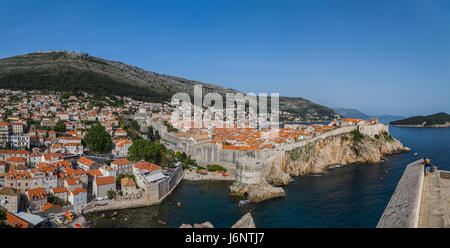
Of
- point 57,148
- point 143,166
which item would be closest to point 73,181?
point 143,166

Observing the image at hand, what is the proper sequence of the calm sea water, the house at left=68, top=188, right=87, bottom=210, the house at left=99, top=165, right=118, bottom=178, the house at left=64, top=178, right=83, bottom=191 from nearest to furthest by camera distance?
1. the calm sea water
2. the house at left=68, top=188, right=87, bottom=210
3. the house at left=64, top=178, right=83, bottom=191
4. the house at left=99, top=165, right=118, bottom=178

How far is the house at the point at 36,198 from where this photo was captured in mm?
11898

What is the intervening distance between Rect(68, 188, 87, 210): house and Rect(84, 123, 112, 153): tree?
814cm

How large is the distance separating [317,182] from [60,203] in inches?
607

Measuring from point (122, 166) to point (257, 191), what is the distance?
28.0ft

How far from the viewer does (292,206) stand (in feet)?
46.3

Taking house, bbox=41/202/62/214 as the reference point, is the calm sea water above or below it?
below

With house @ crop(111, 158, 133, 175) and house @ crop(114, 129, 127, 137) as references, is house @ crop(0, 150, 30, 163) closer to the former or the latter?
house @ crop(111, 158, 133, 175)

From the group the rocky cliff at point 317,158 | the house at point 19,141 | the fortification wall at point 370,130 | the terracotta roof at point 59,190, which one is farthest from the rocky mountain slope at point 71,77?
the fortification wall at point 370,130

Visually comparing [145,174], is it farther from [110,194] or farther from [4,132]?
[4,132]

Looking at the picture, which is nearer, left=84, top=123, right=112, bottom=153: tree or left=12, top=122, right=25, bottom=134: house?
left=12, top=122, right=25, bottom=134: house

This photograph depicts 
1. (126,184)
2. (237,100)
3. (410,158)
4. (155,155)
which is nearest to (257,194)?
(126,184)

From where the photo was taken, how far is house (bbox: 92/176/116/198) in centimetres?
→ 1411

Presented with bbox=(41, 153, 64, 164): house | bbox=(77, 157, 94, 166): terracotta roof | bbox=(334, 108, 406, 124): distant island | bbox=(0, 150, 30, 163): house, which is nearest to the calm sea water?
bbox=(77, 157, 94, 166): terracotta roof
